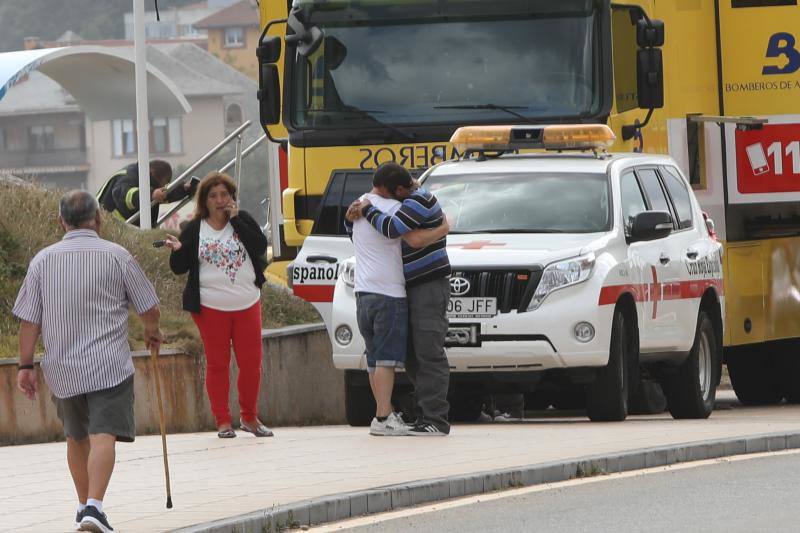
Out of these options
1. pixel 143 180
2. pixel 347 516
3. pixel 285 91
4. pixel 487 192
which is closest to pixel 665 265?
pixel 487 192

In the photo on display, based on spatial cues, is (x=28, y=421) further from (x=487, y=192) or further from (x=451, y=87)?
(x=451, y=87)

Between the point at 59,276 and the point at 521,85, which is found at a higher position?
the point at 521,85

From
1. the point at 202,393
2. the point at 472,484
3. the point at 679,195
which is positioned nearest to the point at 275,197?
the point at 202,393

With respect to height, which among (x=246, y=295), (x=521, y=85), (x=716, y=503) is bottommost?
(x=716, y=503)

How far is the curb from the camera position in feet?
32.1

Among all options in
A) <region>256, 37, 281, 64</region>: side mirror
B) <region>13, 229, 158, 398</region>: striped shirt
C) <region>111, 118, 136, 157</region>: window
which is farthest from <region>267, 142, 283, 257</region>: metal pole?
<region>111, 118, 136, 157</region>: window

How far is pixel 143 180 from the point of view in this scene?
2200cm

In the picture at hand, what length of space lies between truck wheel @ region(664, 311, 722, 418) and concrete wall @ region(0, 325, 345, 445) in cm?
334

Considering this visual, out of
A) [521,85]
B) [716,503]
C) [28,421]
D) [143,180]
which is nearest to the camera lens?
[716,503]

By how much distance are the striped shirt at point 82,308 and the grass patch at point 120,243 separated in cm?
653

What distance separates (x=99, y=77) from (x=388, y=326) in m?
Answer: 16.1

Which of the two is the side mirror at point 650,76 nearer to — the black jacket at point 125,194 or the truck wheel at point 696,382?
the truck wheel at point 696,382

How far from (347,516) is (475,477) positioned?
43.4 inches

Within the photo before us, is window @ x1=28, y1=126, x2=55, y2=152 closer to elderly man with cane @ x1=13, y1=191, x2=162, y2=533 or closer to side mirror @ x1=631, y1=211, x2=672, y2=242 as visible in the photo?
side mirror @ x1=631, y1=211, x2=672, y2=242
